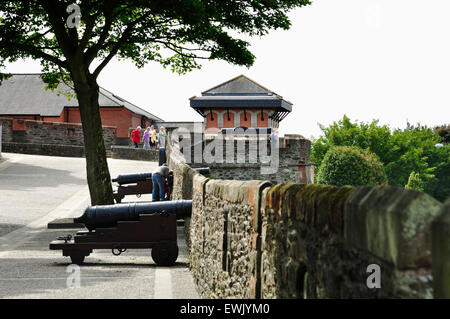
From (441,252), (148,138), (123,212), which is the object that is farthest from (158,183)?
(148,138)

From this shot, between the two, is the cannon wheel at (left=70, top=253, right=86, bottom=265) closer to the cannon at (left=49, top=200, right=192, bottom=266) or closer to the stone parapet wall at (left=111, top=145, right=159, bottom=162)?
the cannon at (left=49, top=200, right=192, bottom=266)

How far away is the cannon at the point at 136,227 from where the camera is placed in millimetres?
10609

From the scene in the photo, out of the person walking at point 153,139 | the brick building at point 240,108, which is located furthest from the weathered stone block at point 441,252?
the brick building at point 240,108

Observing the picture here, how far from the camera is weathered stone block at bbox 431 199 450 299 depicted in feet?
5.96

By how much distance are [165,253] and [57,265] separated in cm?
195

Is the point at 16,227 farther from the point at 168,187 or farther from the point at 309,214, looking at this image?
the point at 309,214

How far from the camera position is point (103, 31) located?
1859 centimetres

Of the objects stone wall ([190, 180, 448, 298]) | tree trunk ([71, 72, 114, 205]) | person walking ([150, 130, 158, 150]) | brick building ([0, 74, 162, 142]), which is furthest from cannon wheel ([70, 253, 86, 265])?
brick building ([0, 74, 162, 142])

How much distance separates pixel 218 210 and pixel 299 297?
3.33m

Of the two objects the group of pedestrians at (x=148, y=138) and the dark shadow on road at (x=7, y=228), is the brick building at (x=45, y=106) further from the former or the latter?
the dark shadow on road at (x=7, y=228)

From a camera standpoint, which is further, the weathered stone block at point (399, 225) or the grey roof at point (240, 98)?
the grey roof at point (240, 98)

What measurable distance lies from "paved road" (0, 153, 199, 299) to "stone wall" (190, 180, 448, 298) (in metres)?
2.30

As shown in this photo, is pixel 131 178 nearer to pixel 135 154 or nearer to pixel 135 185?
pixel 135 185

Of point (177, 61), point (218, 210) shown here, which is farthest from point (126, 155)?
point (218, 210)
